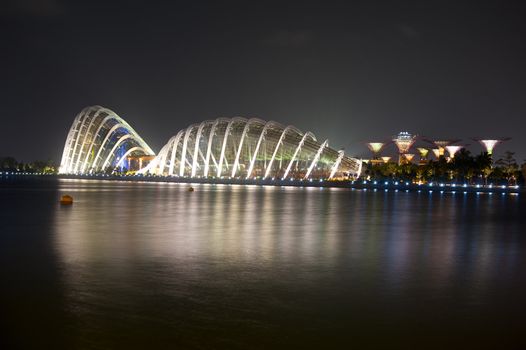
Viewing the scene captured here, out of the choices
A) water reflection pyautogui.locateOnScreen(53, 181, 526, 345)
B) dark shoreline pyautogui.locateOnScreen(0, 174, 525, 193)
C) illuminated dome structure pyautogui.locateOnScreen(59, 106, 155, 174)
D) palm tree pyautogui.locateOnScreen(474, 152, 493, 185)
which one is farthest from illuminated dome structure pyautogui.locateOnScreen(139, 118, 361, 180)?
water reflection pyautogui.locateOnScreen(53, 181, 526, 345)

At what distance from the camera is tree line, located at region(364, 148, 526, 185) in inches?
4422

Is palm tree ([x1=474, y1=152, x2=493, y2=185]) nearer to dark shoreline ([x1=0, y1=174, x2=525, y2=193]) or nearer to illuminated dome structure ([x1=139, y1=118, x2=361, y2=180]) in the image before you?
dark shoreline ([x1=0, y1=174, x2=525, y2=193])

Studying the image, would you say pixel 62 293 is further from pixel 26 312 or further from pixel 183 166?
pixel 183 166

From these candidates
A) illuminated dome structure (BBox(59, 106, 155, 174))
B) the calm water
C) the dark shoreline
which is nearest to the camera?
the calm water

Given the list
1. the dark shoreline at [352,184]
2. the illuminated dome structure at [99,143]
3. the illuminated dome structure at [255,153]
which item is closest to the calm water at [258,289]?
the dark shoreline at [352,184]

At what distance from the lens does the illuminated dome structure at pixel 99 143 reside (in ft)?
465

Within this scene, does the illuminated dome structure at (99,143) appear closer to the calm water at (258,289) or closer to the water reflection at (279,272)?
the water reflection at (279,272)

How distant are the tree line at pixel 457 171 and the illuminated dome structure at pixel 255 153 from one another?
44.1 feet

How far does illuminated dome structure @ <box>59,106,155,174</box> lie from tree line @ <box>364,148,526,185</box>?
192 feet

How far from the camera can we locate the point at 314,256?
1698 centimetres

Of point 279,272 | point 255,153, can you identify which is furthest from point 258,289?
point 255,153

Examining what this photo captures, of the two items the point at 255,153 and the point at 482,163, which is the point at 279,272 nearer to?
the point at 255,153

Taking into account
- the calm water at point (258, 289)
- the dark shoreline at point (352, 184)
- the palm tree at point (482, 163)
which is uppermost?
the palm tree at point (482, 163)

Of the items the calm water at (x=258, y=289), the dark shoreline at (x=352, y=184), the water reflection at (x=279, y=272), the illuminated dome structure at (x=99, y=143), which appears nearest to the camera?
the calm water at (x=258, y=289)
